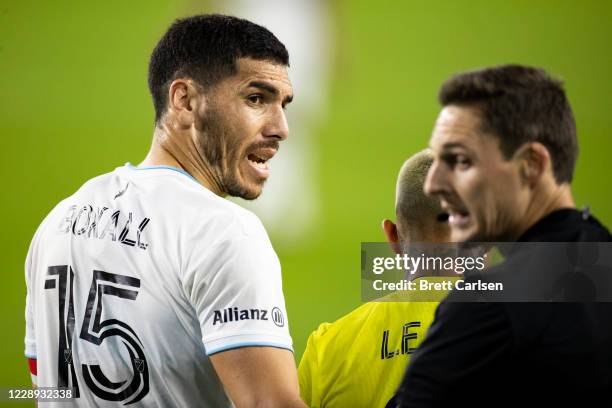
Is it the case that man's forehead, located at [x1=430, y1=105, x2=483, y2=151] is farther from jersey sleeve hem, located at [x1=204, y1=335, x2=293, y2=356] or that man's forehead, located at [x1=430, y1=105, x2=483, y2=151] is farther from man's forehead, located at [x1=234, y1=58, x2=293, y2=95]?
man's forehead, located at [x1=234, y1=58, x2=293, y2=95]

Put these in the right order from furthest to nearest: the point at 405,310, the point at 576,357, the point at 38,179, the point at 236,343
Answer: the point at 38,179
the point at 405,310
the point at 236,343
the point at 576,357

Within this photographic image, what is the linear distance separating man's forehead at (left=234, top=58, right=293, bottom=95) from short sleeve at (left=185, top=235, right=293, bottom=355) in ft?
1.64

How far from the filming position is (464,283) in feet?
3.87

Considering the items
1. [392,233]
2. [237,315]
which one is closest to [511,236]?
[237,315]

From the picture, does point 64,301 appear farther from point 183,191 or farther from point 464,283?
point 464,283

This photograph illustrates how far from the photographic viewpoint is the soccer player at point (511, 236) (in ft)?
3.65

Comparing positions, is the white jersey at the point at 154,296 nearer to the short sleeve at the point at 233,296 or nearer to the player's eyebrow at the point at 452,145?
the short sleeve at the point at 233,296

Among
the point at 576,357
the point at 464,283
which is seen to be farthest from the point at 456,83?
the point at 576,357

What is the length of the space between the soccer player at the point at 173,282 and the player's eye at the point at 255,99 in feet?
0.05

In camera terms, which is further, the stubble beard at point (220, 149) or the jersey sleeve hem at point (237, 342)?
the stubble beard at point (220, 149)

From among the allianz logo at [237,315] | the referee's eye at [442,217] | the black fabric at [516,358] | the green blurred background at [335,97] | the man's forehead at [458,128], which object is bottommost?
the black fabric at [516,358]

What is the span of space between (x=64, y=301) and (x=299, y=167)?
11.6ft

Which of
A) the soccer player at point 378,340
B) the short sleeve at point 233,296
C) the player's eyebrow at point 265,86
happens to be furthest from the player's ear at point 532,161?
the player's eyebrow at point 265,86

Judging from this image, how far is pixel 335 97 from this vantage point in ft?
16.9
